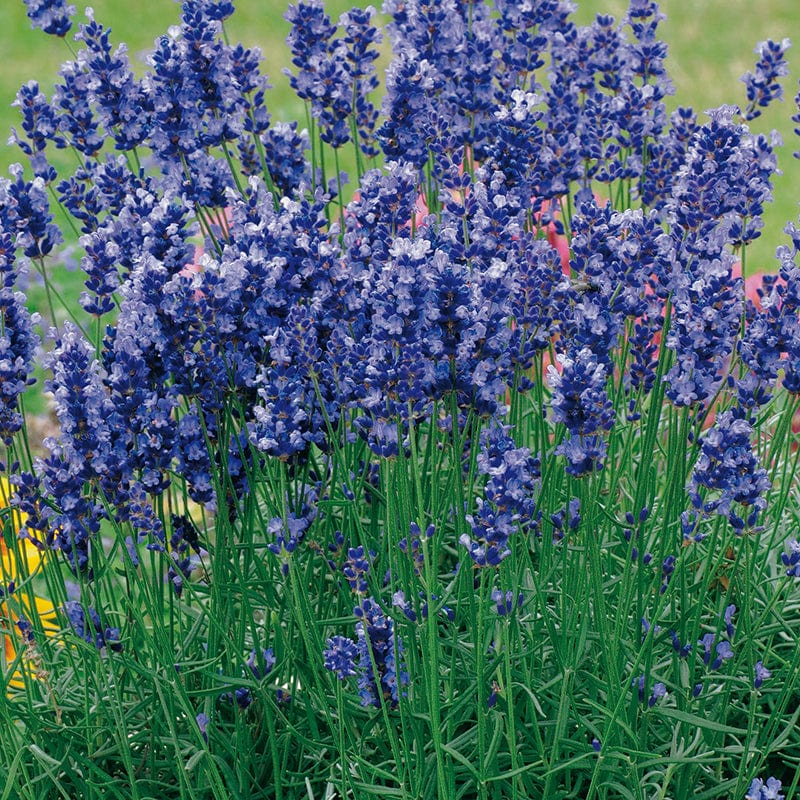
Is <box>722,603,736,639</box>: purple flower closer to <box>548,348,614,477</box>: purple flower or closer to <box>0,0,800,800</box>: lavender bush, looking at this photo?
<box>0,0,800,800</box>: lavender bush

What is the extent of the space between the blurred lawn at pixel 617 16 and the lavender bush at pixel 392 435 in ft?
16.5

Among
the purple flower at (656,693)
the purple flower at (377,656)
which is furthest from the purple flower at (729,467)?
the purple flower at (377,656)

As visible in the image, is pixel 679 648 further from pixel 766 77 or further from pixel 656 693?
pixel 766 77

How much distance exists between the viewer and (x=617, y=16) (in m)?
8.48

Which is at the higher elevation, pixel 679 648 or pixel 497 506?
pixel 497 506

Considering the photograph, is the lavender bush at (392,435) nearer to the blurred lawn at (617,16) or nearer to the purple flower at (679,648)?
the purple flower at (679,648)

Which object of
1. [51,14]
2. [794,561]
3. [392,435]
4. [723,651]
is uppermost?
[51,14]

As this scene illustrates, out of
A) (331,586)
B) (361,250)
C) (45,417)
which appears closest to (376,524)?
(331,586)

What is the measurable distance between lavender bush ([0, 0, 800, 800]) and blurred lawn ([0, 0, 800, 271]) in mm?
5032

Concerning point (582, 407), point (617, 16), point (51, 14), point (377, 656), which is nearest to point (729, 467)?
point (582, 407)

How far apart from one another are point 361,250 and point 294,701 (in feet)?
3.13

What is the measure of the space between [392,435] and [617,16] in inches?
290

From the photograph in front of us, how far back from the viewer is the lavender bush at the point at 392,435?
1879mm

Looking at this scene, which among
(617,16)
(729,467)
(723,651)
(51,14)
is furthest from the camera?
(617,16)
